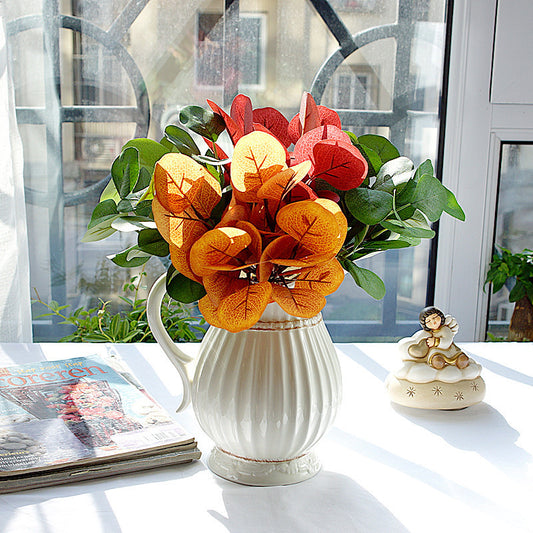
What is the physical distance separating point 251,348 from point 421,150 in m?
1.55

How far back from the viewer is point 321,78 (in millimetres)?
1937

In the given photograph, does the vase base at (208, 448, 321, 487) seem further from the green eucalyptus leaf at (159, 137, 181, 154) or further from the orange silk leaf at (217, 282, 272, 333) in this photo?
the green eucalyptus leaf at (159, 137, 181, 154)

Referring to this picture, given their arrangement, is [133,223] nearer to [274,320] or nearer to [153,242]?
[153,242]

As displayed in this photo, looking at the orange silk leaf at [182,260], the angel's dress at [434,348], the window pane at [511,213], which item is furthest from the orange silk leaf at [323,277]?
the window pane at [511,213]

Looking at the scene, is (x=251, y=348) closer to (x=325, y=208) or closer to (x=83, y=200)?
(x=325, y=208)

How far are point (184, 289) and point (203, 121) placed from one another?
18 cm

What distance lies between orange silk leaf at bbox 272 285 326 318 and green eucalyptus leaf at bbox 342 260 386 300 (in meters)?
0.06

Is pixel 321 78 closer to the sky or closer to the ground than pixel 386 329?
closer to the sky

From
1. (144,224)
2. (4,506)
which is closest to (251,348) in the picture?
(144,224)

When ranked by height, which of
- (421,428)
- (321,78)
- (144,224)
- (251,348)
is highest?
(321,78)

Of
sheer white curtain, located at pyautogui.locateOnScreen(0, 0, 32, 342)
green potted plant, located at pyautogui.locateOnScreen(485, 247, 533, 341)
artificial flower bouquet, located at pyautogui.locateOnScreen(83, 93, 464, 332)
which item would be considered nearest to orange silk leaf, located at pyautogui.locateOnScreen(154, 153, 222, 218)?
artificial flower bouquet, located at pyautogui.locateOnScreen(83, 93, 464, 332)

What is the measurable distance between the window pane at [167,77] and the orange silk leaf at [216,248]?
1456 millimetres

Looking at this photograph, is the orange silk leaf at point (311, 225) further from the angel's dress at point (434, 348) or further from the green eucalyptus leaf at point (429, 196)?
the angel's dress at point (434, 348)

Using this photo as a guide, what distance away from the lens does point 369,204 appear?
576 mm
